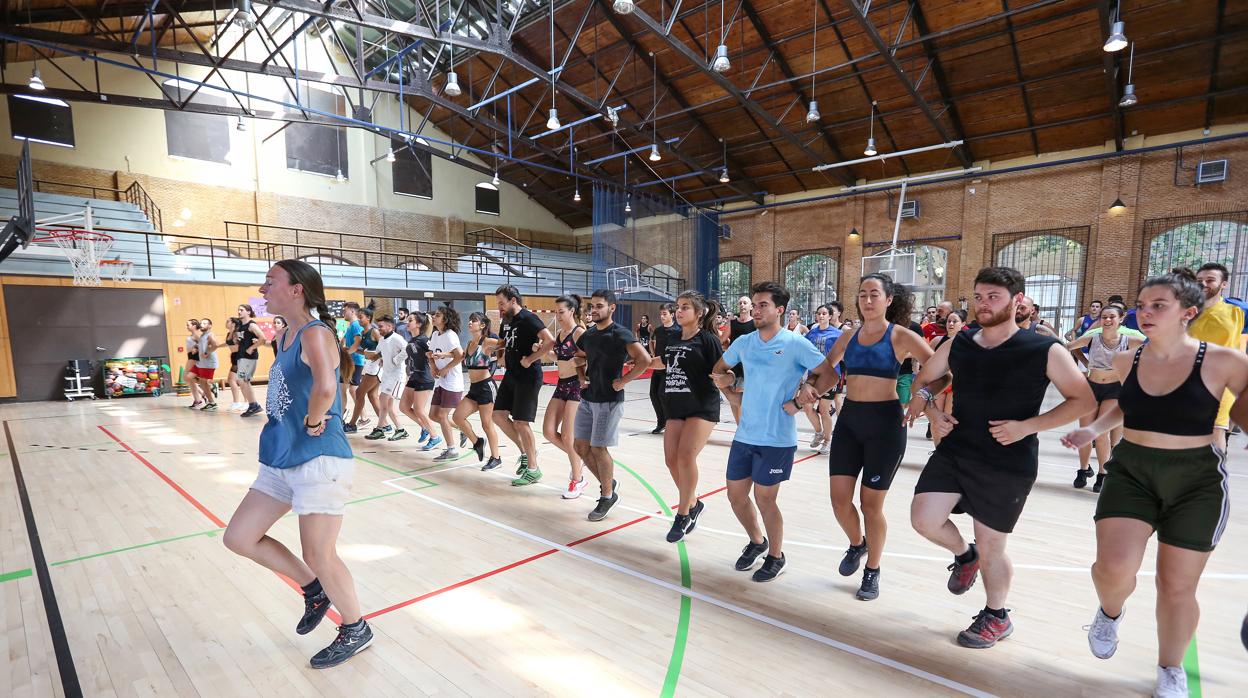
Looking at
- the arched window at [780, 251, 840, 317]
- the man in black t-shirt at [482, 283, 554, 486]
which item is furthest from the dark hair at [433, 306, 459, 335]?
the arched window at [780, 251, 840, 317]

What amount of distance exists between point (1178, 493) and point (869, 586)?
1.51m

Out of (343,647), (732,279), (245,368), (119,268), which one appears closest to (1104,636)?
(343,647)

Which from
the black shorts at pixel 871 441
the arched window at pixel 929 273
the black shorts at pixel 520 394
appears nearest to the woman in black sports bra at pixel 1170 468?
the black shorts at pixel 871 441

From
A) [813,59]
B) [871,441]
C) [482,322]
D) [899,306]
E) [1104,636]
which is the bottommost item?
[1104,636]

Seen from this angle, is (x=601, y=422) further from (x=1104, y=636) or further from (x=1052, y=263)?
(x=1052, y=263)

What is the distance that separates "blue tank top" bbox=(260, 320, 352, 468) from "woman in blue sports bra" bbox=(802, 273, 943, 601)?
7.63 ft

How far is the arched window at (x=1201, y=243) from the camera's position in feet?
43.9

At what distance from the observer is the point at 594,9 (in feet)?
46.8

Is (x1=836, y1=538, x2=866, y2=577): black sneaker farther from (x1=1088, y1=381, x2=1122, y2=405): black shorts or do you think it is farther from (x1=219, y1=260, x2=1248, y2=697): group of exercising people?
(x1=1088, y1=381, x2=1122, y2=405): black shorts

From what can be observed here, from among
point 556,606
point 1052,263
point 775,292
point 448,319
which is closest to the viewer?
point 556,606

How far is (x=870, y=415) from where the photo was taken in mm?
3004

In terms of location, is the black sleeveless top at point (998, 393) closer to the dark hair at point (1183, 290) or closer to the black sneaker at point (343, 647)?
the dark hair at point (1183, 290)

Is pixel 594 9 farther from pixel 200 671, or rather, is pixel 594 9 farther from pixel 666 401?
pixel 200 671

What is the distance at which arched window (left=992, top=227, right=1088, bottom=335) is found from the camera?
15430 millimetres
